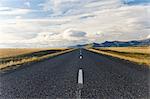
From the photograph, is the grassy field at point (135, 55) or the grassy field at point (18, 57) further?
the grassy field at point (135, 55)

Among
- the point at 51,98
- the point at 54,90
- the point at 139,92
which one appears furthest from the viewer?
the point at 54,90

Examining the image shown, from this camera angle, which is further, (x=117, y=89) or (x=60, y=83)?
(x=60, y=83)

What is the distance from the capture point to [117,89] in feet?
28.8

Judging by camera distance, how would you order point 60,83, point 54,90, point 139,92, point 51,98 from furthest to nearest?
point 60,83
point 54,90
point 139,92
point 51,98

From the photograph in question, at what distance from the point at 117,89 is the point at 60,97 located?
6.28 feet

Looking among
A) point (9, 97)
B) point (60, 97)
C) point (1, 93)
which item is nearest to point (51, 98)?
point (60, 97)

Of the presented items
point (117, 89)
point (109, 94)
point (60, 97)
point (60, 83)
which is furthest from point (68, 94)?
point (60, 83)

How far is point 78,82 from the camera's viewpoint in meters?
10.5

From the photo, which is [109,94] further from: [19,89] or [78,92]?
[19,89]

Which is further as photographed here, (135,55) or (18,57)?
(135,55)

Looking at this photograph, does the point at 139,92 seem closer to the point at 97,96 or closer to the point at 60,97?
the point at 97,96

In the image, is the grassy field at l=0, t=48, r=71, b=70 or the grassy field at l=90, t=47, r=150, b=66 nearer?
the grassy field at l=0, t=48, r=71, b=70

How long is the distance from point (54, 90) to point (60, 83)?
1.51 metres

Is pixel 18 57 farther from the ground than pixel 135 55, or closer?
farther from the ground
